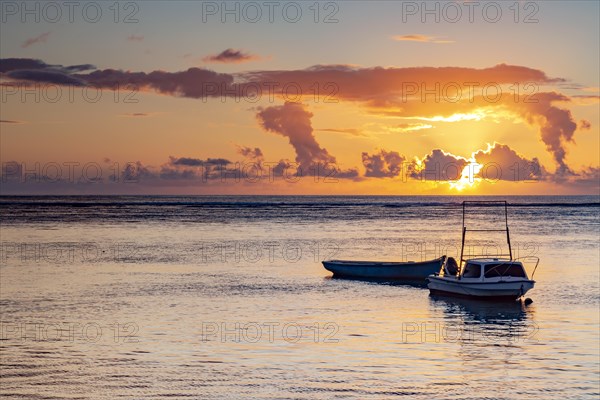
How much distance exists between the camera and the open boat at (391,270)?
2328 inches

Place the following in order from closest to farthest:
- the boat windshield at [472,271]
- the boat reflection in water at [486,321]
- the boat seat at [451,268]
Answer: the boat reflection in water at [486,321] < the boat windshield at [472,271] < the boat seat at [451,268]

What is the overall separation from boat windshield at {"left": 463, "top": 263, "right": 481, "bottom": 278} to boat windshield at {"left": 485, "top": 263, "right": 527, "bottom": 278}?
1.60 ft

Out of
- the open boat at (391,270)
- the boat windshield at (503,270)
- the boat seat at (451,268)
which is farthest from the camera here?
the open boat at (391,270)

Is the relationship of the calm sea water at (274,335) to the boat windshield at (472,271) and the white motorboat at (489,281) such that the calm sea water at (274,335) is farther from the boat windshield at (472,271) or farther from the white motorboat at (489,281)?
the boat windshield at (472,271)

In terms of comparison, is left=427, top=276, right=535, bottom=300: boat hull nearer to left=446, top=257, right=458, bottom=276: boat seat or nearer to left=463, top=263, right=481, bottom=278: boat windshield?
left=463, top=263, right=481, bottom=278: boat windshield

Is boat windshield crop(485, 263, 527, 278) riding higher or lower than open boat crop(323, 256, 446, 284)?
higher

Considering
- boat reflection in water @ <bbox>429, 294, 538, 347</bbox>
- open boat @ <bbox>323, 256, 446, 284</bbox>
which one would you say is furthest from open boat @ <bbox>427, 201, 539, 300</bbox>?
open boat @ <bbox>323, 256, 446, 284</bbox>

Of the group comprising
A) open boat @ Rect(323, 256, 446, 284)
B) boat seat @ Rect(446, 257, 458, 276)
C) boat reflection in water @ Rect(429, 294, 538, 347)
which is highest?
boat seat @ Rect(446, 257, 458, 276)

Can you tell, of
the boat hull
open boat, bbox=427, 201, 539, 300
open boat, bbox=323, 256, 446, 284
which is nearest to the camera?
the boat hull

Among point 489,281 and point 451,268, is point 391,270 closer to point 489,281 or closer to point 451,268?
point 451,268

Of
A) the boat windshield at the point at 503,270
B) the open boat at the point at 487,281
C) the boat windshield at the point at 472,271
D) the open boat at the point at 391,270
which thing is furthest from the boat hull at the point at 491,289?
the open boat at the point at 391,270

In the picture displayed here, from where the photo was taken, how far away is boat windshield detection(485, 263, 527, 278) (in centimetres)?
4778

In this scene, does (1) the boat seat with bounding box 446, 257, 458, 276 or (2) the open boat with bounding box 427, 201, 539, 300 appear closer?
(2) the open boat with bounding box 427, 201, 539, 300

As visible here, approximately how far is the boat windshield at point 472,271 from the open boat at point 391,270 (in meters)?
9.03
